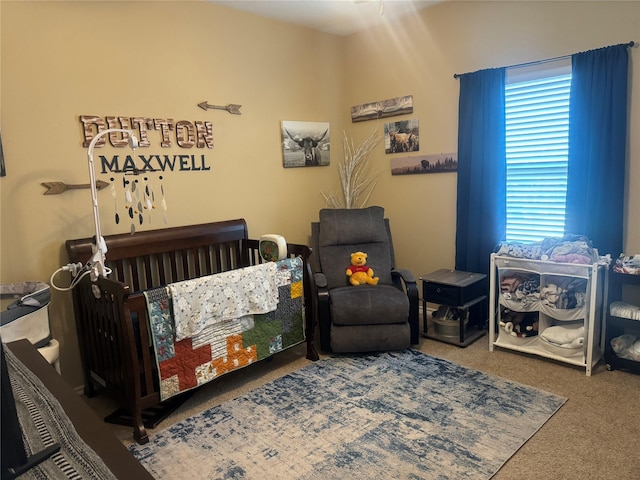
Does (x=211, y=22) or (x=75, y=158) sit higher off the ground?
(x=211, y=22)

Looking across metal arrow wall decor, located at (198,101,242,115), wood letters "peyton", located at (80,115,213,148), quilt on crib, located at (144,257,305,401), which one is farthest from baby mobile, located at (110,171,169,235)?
quilt on crib, located at (144,257,305,401)

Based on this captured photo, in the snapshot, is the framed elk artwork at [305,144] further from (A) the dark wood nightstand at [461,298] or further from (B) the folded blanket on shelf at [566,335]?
(B) the folded blanket on shelf at [566,335]

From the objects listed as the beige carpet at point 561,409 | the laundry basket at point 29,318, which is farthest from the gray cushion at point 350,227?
the laundry basket at point 29,318

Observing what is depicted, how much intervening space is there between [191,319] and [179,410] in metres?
0.58

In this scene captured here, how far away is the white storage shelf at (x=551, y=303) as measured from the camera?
2865mm

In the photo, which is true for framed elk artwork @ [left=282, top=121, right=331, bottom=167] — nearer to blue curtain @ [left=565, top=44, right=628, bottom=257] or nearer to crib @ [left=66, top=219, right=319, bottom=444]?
crib @ [left=66, top=219, right=319, bottom=444]

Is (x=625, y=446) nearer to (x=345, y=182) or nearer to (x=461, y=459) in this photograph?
(x=461, y=459)

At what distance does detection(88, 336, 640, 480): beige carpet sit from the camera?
2.05 meters

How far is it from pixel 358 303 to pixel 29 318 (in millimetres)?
1956

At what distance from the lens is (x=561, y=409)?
2.51m

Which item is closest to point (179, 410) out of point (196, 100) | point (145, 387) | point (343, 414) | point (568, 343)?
point (145, 387)

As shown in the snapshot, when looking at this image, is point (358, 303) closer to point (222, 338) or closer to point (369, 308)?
point (369, 308)

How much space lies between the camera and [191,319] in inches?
100

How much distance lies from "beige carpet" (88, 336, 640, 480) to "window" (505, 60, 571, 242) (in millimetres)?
978
